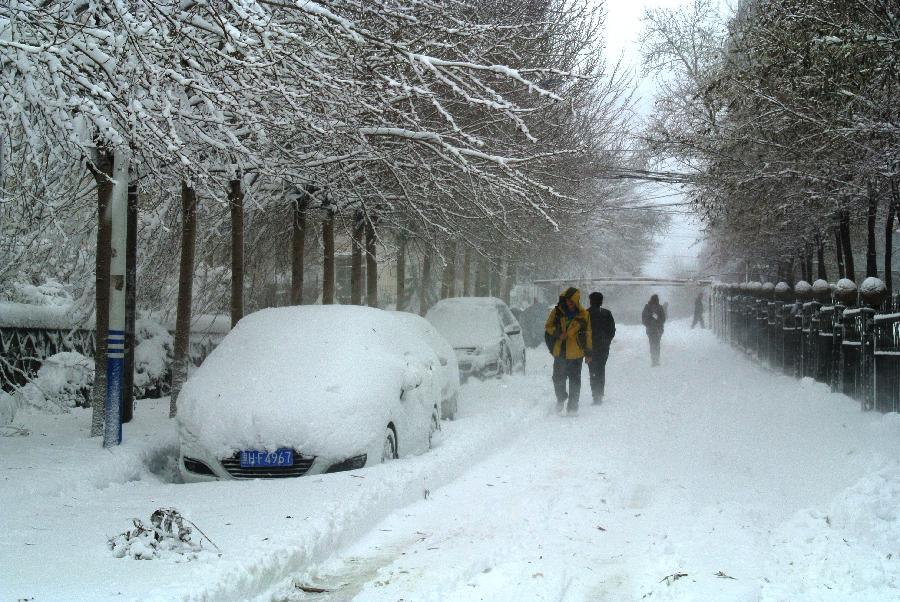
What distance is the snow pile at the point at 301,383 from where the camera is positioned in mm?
7479

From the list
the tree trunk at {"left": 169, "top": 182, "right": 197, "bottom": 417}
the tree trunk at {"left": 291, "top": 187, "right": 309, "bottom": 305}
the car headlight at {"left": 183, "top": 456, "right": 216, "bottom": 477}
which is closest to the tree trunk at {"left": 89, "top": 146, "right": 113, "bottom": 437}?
the tree trunk at {"left": 169, "top": 182, "right": 197, "bottom": 417}

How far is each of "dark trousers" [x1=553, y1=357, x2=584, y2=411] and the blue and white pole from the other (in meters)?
6.26

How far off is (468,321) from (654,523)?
11.8 metres

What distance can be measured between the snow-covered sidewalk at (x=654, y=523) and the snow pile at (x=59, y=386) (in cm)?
607

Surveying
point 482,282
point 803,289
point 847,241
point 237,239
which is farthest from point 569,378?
point 482,282

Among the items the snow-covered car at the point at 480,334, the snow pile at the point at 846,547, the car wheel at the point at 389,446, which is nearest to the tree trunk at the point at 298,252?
the snow-covered car at the point at 480,334

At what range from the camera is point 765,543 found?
18.8ft

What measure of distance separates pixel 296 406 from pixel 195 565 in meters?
2.87

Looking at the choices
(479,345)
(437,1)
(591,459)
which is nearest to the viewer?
(591,459)

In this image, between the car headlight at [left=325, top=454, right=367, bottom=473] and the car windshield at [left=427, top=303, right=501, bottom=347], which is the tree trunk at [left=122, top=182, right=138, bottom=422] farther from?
the car windshield at [left=427, top=303, right=501, bottom=347]

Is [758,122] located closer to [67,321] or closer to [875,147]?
[875,147]

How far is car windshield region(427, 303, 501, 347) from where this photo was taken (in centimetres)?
1748

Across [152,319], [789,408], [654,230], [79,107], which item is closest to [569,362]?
[789,408]

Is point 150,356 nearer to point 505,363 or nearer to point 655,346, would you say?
point 505,363
